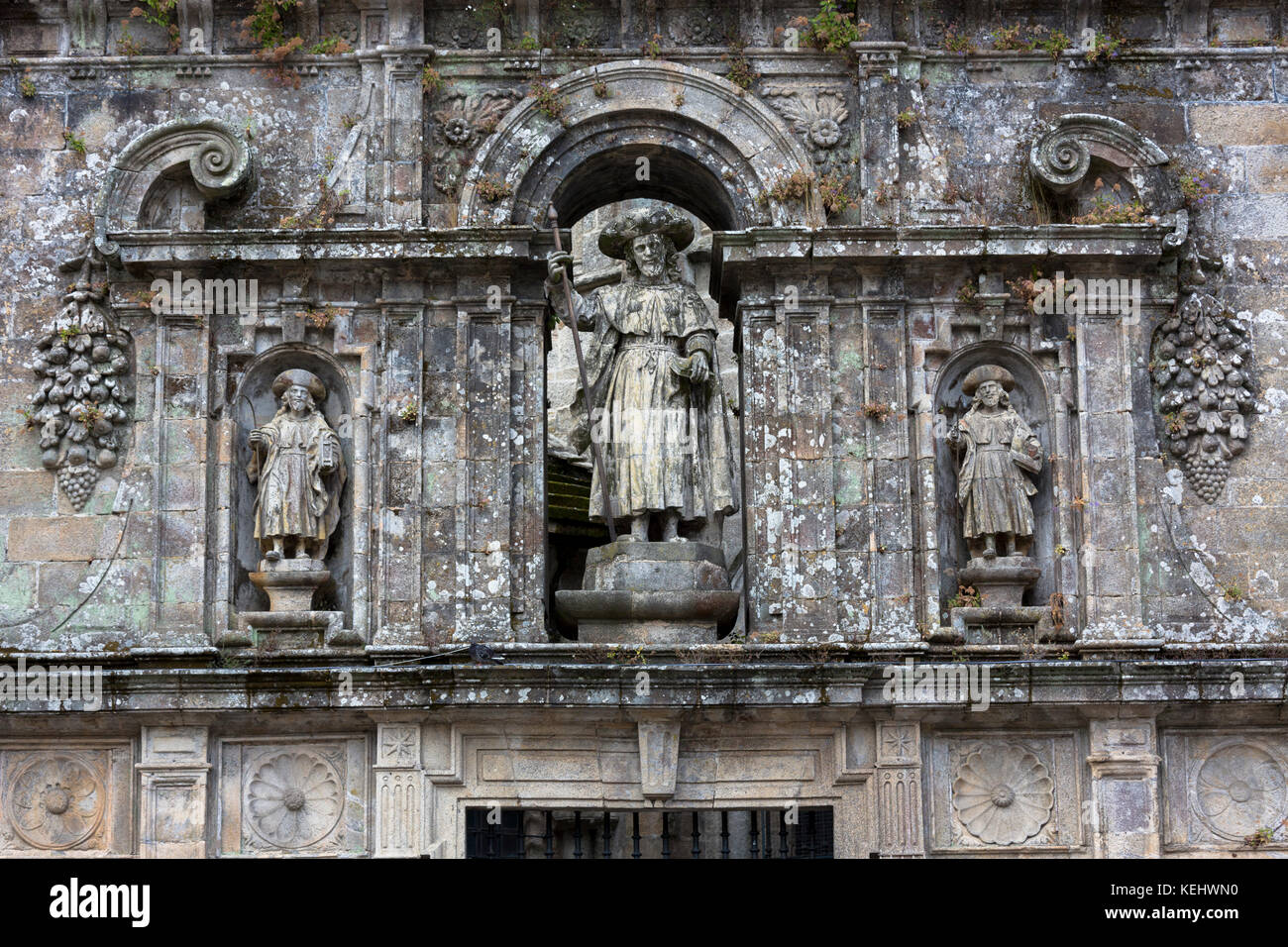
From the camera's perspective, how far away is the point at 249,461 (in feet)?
43.5

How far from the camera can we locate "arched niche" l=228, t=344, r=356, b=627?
42.9ft

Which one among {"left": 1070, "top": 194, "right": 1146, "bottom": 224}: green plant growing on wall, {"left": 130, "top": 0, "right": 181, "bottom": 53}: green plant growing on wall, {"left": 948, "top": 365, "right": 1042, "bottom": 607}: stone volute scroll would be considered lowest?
{"left": 948, "top": 365, "right": 1042, "bottom": 607}: stone volute scroll

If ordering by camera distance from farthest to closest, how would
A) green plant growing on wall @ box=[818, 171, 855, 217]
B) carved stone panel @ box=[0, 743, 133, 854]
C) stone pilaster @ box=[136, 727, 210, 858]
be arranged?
green plant growing on wall @ box=[818, 171, 855, 217]
carved stone panel @ box=[0, 743, 133, 854]
stone pilaster @ box=[136, 727, 210, 858]

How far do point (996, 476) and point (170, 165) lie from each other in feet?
17.4

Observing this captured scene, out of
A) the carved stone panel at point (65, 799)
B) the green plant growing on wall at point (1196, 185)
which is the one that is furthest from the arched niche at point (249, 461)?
the green plant growing on wall at point (1196, 185)

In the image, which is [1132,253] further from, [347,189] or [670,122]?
[347,189]

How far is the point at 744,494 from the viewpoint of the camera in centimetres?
1316

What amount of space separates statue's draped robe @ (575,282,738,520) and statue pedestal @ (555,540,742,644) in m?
0.28

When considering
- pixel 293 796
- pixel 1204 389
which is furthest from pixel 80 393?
pixel 1204 389

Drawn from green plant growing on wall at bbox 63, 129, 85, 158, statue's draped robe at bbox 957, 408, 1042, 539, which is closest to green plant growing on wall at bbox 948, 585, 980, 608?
statue's draped robe at bbox 957, 408, 1042, 539

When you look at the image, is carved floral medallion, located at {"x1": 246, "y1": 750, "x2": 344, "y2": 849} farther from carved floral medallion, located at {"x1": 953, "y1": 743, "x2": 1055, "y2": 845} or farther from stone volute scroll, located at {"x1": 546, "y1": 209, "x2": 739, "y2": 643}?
carved floral medallion, located at {"x1": 953, "y1": 743, "x2": 1055, "y2": 845}

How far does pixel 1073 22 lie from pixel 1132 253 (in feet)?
5.34

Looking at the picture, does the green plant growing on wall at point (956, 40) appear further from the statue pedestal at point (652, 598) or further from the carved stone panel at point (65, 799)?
the carved stone panel at point (65, 799)

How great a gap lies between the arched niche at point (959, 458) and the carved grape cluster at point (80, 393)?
4.94 meters
